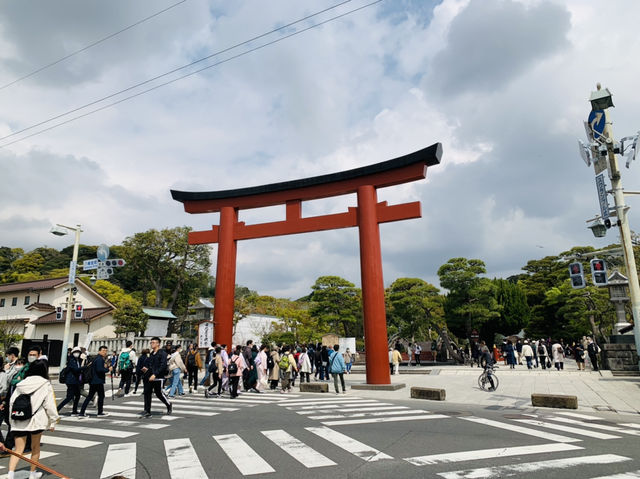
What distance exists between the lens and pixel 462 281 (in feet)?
107

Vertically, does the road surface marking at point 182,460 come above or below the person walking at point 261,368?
below

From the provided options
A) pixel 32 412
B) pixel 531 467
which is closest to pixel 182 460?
pixel 32 412

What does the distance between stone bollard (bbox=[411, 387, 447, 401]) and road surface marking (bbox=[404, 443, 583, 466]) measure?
20.5ft

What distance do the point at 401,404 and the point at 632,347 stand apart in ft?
41.0

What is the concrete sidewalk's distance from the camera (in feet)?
36.9

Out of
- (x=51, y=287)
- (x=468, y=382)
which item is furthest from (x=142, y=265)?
(x=468, y=382)

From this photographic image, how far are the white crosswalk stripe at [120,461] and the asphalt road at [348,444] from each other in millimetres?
16

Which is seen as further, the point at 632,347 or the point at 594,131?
the point at 632,347

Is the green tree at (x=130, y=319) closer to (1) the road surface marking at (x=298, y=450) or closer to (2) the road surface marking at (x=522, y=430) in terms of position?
(1) the road surface marking at (x=298, y=450)

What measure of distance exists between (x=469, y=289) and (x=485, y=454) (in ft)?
93.5

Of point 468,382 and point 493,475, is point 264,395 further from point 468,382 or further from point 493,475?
point 493,475

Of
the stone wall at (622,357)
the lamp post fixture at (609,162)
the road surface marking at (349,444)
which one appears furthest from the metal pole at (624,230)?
the road surface marking at (349,444)

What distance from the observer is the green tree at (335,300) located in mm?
38719

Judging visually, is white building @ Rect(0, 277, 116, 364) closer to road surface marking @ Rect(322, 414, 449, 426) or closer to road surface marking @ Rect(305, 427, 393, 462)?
road surface marking @ Rect(322, 414, 449, 426)
